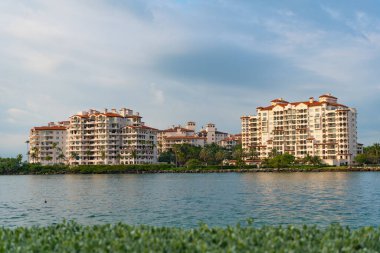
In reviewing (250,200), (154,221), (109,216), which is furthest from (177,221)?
(250,200)

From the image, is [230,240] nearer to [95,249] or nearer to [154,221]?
A: [95,249]

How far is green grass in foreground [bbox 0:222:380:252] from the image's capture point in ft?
61.1

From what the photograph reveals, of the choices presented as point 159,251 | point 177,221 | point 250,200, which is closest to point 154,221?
point 177,221

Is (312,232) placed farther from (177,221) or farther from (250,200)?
(250,200)

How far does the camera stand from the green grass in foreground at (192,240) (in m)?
18.6

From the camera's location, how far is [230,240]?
19.8 m

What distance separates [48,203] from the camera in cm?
6931

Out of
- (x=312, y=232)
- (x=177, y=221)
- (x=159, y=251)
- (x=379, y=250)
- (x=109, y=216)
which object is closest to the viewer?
(x=159, y=251)

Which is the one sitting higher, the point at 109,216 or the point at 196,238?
the point at 196,238

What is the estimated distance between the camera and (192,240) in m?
20.6

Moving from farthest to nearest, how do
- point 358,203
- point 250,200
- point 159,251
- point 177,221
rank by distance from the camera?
point 250,200 < point 358,203 < point 177,221 < point 159,251

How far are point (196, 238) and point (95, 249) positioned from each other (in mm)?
4244

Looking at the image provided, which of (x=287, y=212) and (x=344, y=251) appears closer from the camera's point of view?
(x=344, y=251)

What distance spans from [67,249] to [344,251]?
1061cm
